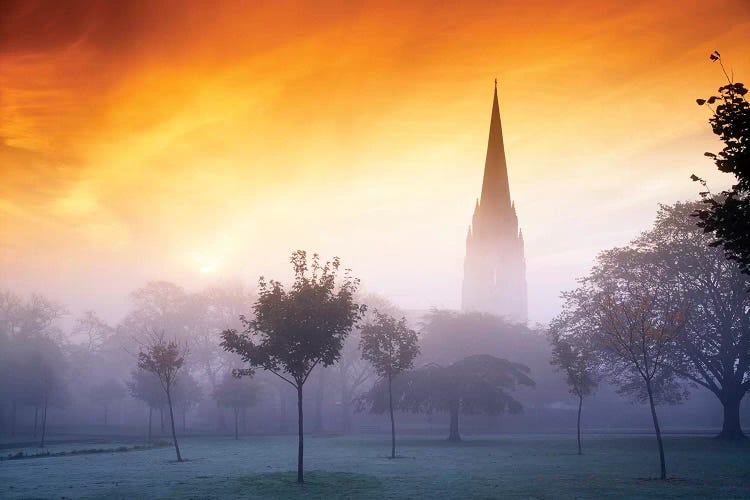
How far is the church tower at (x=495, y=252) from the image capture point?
15362cm

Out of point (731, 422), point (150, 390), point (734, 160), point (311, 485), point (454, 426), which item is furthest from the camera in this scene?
point (150, 390)

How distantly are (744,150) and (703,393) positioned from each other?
9432cm

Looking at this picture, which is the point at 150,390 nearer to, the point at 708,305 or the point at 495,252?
the point at 708,305

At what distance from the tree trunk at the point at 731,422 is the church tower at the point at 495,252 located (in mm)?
98781

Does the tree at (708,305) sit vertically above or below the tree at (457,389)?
above

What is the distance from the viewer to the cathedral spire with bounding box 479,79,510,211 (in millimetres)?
161125

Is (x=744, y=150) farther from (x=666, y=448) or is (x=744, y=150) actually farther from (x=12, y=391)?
(x=12, y=391)

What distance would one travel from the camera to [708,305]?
5088 cm

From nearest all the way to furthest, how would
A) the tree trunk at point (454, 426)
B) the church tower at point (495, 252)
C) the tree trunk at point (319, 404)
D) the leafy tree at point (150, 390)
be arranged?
the tree trunk at point (454, 426)
the leafy tree at point (150, 390)
the tree trunk at point (319, 404)
the church tower at point (495, 252)

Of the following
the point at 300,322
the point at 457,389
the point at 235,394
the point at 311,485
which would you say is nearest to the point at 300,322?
the point at 300,322

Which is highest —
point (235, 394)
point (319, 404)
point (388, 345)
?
point (388, 345)

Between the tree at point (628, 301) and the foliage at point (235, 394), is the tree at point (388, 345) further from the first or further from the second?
the foliage at point (235, 394)

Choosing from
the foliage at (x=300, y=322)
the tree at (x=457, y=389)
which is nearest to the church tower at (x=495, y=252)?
the tree at (x=457, y=389)

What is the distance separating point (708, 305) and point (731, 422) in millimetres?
9763
